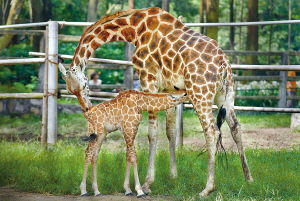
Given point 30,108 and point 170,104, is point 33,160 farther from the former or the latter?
point 30,108

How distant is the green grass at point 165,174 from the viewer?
3867mm

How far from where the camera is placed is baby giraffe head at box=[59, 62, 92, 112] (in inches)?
157

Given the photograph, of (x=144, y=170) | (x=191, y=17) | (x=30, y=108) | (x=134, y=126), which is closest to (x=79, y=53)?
(x=134, y=126)

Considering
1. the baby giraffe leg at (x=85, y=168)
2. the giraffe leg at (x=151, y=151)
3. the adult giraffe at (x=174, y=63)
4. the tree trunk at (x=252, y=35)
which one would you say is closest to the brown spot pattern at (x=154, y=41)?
the adult giraffe at (x=174, y=63)

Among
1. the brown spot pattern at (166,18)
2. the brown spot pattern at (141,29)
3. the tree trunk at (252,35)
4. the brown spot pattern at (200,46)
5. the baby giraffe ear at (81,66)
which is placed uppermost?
the tree trunk at (252,35)

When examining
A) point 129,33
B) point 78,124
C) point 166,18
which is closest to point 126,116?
point 129,33

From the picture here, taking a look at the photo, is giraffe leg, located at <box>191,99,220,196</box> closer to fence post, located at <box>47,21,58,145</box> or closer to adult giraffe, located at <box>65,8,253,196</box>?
adult giraffe, located at <box>65,8,253,196</box>

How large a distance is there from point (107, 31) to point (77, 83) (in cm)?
71

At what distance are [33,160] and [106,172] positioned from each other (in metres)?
1.13

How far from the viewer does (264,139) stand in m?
6.90

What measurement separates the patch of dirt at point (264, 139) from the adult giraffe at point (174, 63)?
7.44 feet

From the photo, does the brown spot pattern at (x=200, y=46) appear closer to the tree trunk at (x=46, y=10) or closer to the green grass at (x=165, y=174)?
the green grass at (x=165, y=174)

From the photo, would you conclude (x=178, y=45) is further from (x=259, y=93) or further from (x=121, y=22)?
(x=259, y=93)

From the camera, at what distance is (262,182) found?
401 cm
